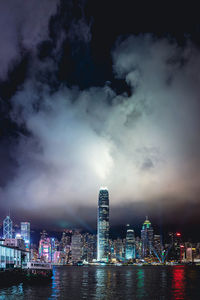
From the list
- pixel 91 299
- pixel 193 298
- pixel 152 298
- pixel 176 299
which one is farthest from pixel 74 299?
pixel 193 298

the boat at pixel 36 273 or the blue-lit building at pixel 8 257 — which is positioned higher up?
the blue-lit building at pixel 8 257

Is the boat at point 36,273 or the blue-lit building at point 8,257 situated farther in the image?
the boat at point 36,273

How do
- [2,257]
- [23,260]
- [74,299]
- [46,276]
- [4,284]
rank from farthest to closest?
[23,260] → [46,276] → [2,257] → [4,284] → [74,299]

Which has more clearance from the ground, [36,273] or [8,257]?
[8,257]

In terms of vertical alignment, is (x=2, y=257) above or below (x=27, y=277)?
above

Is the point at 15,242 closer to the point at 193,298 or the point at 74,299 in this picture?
the point at 74,299

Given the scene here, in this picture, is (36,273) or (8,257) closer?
(8,257)

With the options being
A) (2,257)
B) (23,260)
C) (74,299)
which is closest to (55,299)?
(74,299)

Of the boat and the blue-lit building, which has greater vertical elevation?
the blue-lit building

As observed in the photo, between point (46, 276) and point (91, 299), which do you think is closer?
point (91, 299)

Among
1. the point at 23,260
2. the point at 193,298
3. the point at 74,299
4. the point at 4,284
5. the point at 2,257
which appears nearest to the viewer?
the point at 74,299

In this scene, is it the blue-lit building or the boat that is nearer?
the blue-lit building
